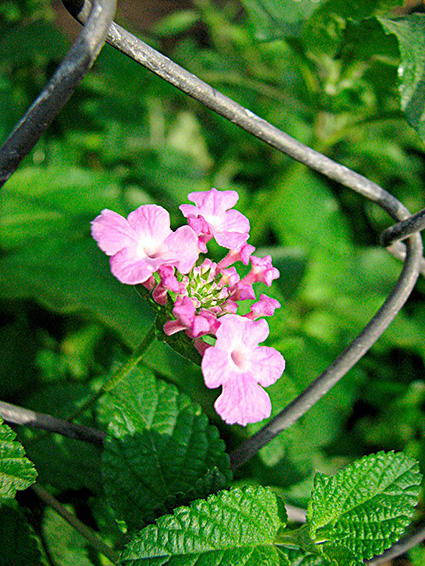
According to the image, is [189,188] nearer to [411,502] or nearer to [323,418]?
[323,418]

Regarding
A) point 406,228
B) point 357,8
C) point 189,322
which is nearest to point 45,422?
point 189,322

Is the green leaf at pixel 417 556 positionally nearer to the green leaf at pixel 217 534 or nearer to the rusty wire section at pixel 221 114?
the rusty wire section at pixel 221 114

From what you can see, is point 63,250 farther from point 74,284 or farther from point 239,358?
point 239,358

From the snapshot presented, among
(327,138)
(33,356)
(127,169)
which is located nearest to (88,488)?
(33,356)

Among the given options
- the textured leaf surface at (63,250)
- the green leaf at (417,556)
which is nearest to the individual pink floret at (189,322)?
the textured leaf surface at (63,250)

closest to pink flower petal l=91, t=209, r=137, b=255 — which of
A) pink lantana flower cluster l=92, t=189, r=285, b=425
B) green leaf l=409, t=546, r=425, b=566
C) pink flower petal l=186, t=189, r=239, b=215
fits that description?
pink lantana flower cluster l=92, t=189, r=285, b=425
